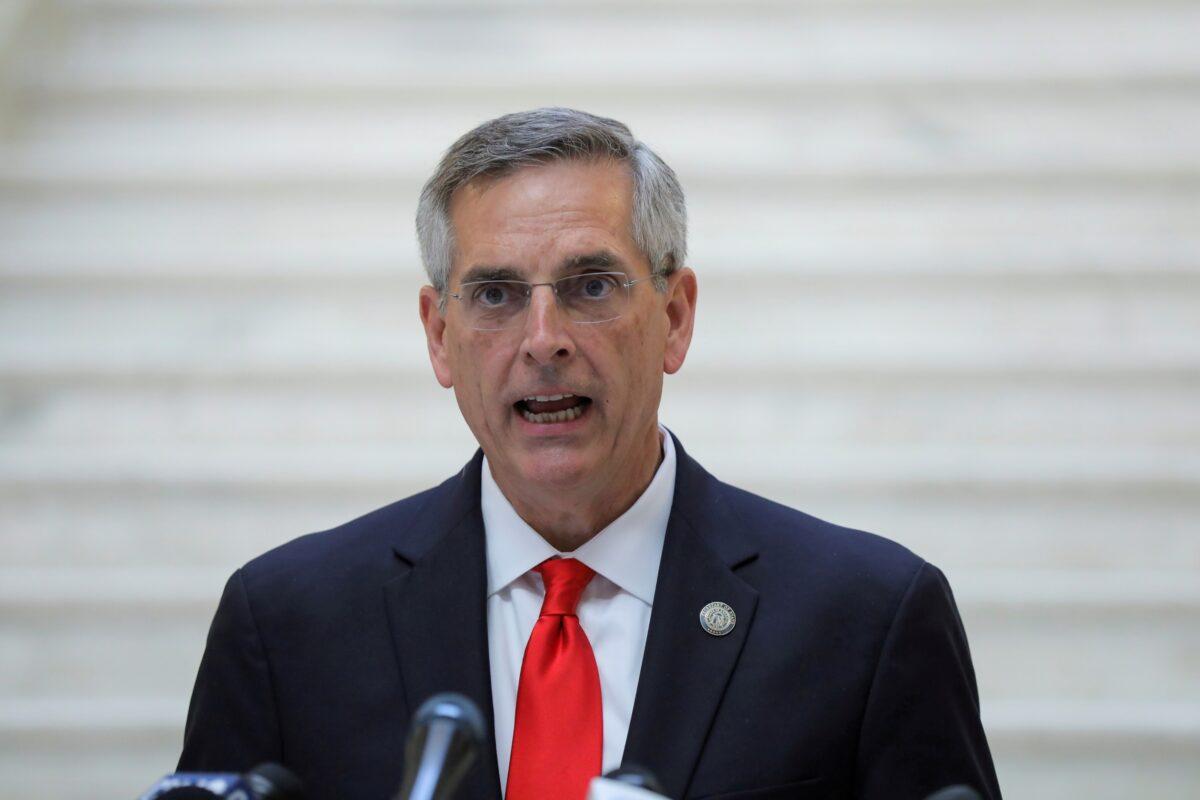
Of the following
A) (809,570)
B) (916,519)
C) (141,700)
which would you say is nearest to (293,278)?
(141,700)

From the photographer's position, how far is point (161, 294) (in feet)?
10.2

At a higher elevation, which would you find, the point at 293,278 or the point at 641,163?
the point at 293,278

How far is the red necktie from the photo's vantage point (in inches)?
66.3

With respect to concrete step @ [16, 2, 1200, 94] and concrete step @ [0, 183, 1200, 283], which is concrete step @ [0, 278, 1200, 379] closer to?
concrete step @ [0, 183, 1200, 283]

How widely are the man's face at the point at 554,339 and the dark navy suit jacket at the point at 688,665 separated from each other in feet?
0.52

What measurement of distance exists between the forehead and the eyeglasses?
0.10 feet

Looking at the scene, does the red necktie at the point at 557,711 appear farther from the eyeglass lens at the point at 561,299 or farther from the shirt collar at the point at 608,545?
the eyeglass lens at the point at 561,299

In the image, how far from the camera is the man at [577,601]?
1723 mm

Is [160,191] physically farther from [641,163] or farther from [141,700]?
[641,163]

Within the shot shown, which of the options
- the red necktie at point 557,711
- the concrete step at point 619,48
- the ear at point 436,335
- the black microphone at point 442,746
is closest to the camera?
the black microphone at point 442,746

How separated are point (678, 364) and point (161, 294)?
1.54 m

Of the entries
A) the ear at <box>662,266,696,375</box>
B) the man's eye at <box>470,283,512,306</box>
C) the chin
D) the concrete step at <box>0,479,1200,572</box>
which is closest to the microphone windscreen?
the chin

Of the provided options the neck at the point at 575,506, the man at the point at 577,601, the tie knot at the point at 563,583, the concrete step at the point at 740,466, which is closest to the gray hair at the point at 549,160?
the man at the point at 577,601

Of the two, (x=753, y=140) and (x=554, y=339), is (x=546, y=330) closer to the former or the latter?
(x=554, y=339)
